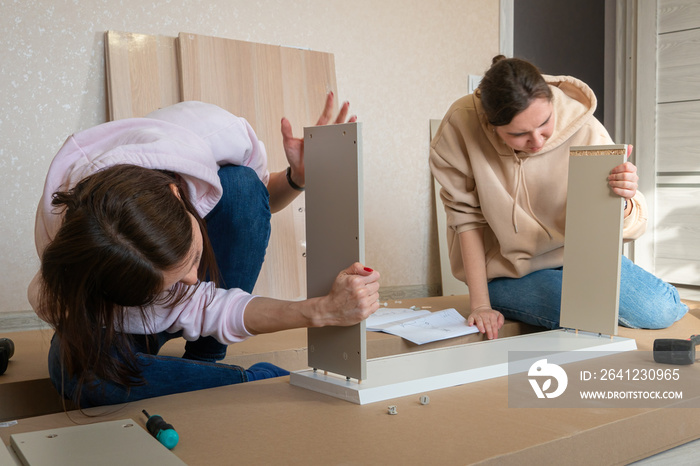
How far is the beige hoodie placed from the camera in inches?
68.9

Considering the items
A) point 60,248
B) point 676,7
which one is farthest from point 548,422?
point 676,7

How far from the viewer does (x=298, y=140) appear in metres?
1.33

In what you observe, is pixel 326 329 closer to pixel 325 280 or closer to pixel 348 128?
pixel 325 280

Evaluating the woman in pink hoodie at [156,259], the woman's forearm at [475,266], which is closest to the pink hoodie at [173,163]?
the woman in pink hoodie at [156,259]

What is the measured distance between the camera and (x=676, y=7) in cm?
300

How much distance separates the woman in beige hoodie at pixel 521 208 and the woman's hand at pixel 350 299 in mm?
693

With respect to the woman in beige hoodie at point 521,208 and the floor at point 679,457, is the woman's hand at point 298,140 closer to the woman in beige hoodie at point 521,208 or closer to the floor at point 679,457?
the woman in beige hoodie at point 521,208

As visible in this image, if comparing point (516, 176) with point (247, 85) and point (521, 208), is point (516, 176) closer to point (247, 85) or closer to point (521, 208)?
point (521, 208)

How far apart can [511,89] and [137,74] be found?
4.35 ft

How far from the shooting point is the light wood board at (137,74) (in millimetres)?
2203

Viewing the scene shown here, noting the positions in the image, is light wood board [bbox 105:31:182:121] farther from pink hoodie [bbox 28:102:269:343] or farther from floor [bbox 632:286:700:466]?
floor [bbox 632:286:700:466]

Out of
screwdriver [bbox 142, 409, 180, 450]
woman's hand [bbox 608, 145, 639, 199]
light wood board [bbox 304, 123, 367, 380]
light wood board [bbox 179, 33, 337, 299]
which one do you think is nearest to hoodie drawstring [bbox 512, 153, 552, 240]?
woman's hand [bbox 608, 145, 639, 199]

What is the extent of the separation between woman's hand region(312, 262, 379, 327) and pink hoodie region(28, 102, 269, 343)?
0.16 metres

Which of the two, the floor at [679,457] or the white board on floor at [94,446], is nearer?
the white board on floor at [94,446]
